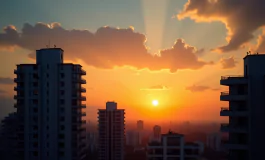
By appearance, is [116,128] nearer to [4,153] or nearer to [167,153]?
[167,153]

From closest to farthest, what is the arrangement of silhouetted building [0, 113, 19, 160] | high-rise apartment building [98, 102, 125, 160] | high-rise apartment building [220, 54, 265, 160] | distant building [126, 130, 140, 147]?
high-rise apartment building [220, 54, 265, 160] < silhouetted building [0, 113, 19, 160] < high-rise apartment building [98, 102, 125, 160] < distant building [126, 130, 140, 147]

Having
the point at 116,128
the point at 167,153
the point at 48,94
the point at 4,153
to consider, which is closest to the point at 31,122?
the point at 48,94

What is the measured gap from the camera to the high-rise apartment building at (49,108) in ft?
118

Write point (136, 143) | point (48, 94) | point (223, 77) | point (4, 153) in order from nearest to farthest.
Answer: point (223, 77), point (48, 94), point (4, 153), point (136, 143)

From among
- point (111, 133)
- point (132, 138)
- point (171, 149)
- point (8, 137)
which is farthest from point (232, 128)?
point (132, 138)

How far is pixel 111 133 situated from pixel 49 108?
2034 inches

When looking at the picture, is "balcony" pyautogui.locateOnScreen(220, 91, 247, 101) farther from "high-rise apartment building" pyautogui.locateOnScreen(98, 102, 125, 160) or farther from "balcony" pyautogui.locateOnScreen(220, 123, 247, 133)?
"high-rise apartment building" pyautogui.locateOnScreen(98, 102, 125, 160)

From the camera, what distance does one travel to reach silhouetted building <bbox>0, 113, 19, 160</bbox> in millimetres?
40756

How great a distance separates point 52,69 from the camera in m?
36.6

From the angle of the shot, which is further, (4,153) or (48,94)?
(4,153)

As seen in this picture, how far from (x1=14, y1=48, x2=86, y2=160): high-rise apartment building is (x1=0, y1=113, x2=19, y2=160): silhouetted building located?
4.75m

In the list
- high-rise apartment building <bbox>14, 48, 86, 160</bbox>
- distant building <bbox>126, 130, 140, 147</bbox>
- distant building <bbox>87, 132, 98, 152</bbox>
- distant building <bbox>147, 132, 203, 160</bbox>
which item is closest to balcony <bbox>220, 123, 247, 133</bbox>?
high-rise apartment building <bbox>14, 48, 86, 160</bbox>

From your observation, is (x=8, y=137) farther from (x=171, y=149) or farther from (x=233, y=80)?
(x=233, y=80)

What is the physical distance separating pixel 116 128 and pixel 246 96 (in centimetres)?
6670
